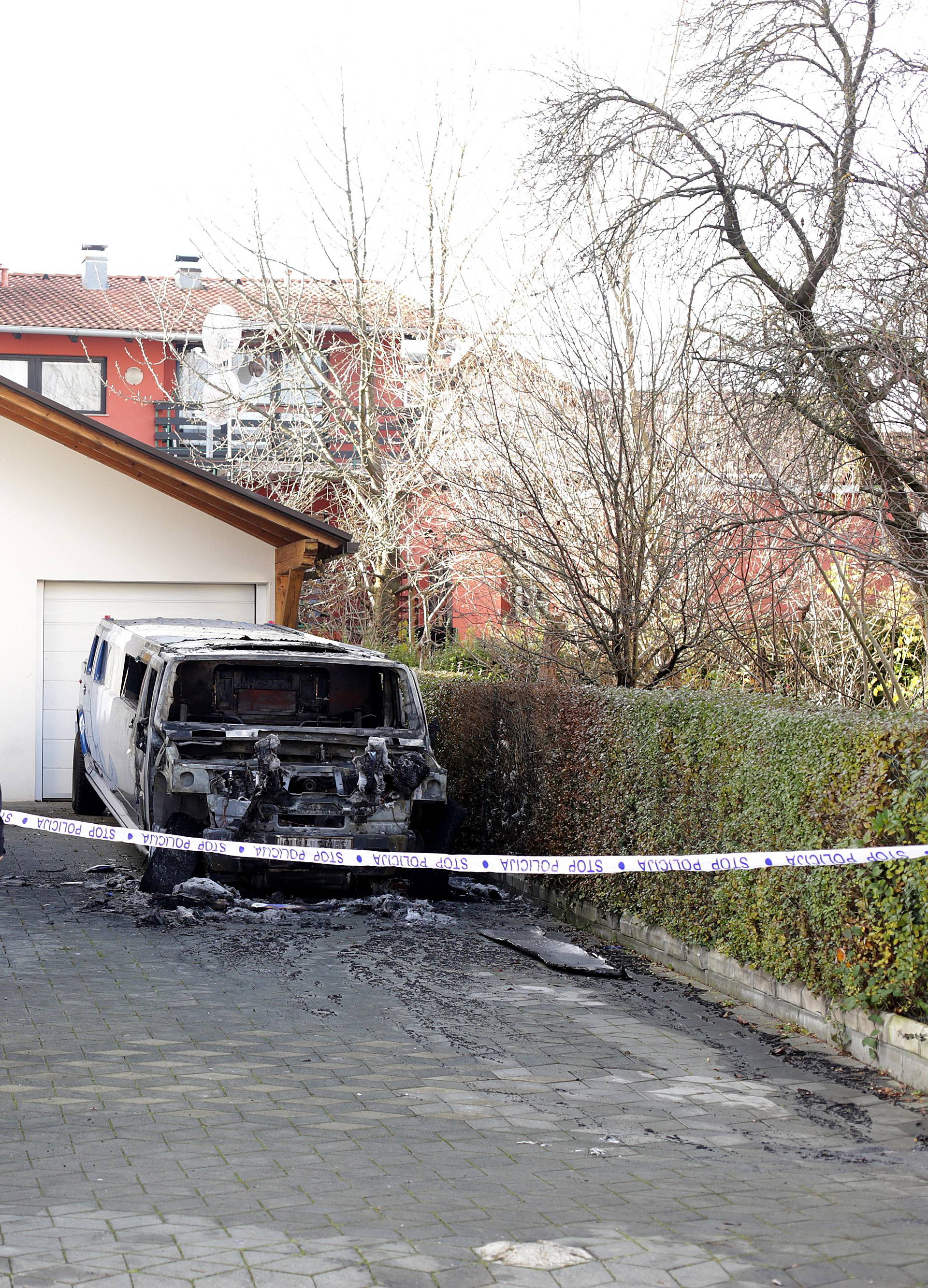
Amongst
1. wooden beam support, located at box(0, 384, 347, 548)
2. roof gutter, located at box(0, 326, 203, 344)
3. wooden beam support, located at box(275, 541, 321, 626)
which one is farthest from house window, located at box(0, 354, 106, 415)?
wooden beam support, located at box(275, 541, 321, 626)

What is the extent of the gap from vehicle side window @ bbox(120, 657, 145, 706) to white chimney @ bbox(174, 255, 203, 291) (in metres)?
17.0

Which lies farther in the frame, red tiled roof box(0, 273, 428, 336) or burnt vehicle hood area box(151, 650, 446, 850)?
red tiled roof box(0, 273, 428, 336)

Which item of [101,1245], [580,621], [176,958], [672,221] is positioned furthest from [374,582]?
[101,1245]

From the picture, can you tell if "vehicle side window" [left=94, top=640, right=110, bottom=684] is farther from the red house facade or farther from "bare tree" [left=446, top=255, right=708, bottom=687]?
the red house facade

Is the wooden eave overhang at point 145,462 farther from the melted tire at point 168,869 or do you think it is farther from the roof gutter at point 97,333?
the roof gutter at point 97,333

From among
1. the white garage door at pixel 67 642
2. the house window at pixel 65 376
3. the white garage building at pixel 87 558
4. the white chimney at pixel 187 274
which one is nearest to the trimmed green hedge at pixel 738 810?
the white garage building at pixel 87 558

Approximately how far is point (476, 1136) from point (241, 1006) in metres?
2.30

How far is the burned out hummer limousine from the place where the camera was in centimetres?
984

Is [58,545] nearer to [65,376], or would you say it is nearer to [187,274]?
[187,274]

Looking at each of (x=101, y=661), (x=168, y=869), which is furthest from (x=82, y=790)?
(x=168, y=869)

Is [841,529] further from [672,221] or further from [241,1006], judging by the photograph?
[241,1006]

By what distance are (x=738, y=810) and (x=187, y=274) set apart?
2919 centimetres

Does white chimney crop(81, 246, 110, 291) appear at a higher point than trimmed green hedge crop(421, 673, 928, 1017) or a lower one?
higher

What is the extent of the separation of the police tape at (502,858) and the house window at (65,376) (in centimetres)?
2848
